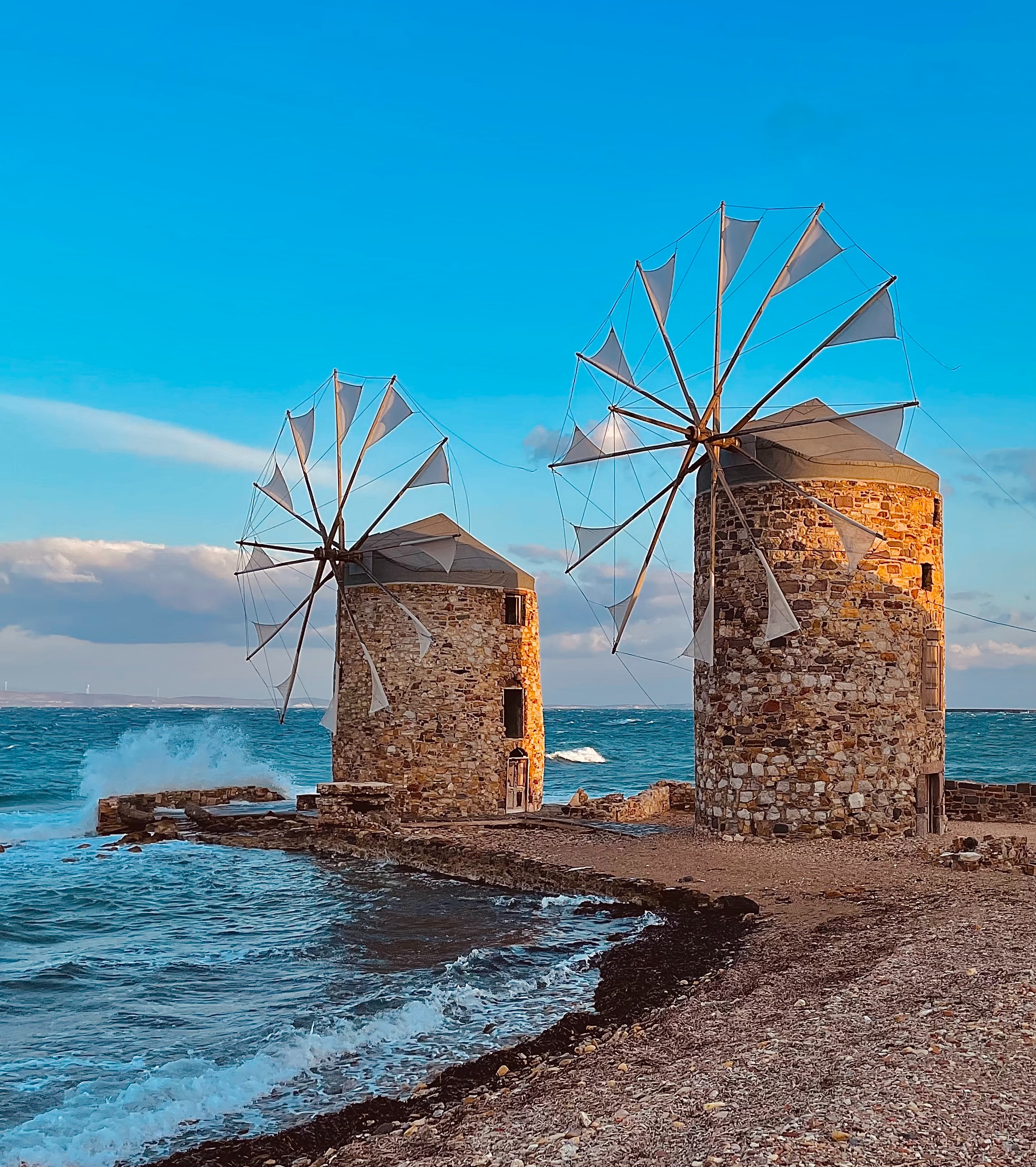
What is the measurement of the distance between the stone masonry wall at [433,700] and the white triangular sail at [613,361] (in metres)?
7.68

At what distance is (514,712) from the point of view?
2398 centimetres

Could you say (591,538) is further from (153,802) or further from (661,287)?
(153,802)

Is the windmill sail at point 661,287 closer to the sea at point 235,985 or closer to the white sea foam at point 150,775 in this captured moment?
the sea at point 235,985

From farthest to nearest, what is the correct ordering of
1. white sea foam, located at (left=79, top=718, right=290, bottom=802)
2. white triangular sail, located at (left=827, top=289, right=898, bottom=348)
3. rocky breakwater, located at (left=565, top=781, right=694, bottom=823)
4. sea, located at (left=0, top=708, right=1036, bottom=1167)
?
white sea foam, located at (left=79, top=718, right=290, bottom=802) < rocky breakwater, located at (left=565, top=781, right=694, bottom=823) < white triangular sail, located at (left=827, top=289, right=898, bottom=348) < sea, located at (left=0, top=708, right=1036, bottom=1167)

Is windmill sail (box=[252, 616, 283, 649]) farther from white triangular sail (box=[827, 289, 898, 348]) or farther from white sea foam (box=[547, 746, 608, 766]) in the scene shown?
white sea foam (box=[547, 746, 608, 766])

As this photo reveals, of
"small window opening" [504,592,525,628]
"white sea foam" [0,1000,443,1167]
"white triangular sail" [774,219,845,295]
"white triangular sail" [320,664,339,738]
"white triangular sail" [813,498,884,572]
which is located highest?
"white triangular sail" [774,219,845,295]

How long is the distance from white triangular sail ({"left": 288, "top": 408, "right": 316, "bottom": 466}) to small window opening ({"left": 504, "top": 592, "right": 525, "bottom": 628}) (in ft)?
18.3

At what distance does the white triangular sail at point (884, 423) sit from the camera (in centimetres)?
1518

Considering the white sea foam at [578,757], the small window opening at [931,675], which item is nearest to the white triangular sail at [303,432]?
the small window opening at [931,675]

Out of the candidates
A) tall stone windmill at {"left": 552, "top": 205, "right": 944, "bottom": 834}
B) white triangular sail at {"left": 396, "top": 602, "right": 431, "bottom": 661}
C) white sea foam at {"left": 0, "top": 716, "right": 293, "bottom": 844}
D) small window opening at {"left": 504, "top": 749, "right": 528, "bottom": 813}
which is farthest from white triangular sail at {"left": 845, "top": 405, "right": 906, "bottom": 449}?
white sea foam at {"left": 0, "top": 716, "right": 293, "bottom": 844}

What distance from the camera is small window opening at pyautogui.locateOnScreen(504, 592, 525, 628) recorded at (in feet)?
78.5

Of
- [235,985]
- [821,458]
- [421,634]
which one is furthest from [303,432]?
[235,985]

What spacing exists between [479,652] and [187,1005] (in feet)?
43.3

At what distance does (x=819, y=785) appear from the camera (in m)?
15.8
